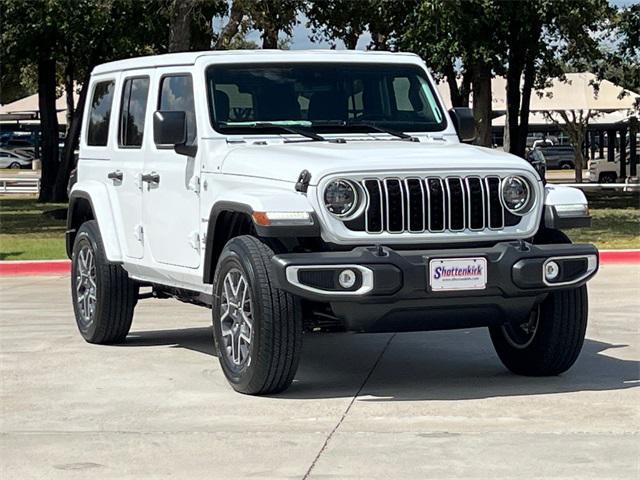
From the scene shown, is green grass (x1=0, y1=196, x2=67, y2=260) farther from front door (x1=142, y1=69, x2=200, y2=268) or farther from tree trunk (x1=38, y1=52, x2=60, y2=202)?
front door (x1=142, y1=69, x2=200, y2=268)

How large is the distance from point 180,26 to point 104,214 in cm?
1548

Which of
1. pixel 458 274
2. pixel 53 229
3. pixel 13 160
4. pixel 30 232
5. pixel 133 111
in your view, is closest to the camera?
pixel 458 274

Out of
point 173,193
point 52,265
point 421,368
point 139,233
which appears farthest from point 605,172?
point 173,193

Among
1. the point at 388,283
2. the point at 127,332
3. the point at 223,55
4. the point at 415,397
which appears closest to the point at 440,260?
the point at 388,283

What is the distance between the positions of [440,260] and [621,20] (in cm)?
2960

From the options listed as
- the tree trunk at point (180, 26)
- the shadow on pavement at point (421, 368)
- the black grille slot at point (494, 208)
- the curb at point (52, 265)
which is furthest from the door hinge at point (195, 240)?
the tree trunk at point (180, 26)

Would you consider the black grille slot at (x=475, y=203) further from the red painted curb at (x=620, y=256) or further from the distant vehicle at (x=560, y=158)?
the distant vehicle at (x=560, y=158)

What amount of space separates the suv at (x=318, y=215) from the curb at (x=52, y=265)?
286 inches

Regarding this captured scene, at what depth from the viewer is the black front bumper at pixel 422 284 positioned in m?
7.91

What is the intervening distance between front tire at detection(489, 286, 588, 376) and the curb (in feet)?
29.0

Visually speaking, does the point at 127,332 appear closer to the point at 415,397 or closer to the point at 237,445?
the point at 415,397

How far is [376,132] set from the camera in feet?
31.5

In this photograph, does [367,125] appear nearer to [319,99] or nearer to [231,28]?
[319,99]

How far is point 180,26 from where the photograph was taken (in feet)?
84.7
